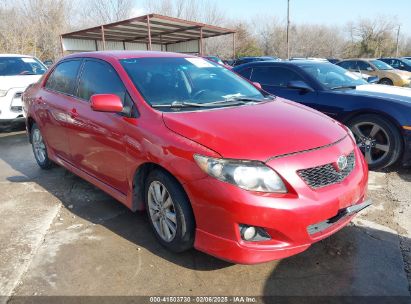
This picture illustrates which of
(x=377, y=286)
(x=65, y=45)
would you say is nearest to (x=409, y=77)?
(x=377, y=286)

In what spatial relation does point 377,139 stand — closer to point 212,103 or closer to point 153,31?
point 212,103

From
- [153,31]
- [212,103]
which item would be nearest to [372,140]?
[212,103]

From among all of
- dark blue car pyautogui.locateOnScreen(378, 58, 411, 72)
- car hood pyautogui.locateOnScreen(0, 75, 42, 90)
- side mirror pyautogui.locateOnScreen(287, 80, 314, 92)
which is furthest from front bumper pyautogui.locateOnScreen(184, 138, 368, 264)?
dark blue car pyautogui.locateOnScreen(378, 58, 411, 72)

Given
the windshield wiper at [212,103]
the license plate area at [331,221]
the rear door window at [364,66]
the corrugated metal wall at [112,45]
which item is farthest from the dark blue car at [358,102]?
the corrugated metal wall at [112,45]

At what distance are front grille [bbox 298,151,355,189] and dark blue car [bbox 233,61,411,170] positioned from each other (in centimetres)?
240

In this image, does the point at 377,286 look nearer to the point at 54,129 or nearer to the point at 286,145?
the point at 286,145

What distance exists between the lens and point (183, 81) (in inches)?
139

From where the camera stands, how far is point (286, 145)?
2.55 meters

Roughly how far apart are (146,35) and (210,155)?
1009 inches

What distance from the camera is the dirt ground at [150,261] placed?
261cm

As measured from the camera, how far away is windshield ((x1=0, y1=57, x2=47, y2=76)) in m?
8.50

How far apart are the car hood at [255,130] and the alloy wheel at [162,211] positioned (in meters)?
0.52

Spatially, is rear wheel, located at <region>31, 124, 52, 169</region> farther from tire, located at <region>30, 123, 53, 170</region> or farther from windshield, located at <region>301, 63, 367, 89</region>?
windshield, located at <region>301, 63, 367, 89</region>

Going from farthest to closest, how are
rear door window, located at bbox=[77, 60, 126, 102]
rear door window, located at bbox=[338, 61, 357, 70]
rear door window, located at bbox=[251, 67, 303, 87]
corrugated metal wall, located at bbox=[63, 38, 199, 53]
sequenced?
corrugated metal wall, located at bbox=[63, 38, 199, 53], rear door window, located at bbox=[338, 61, 357, 70], rear door window, located at bbox=[251, 67, 303, 87], rear door window, located at bbox=[77, 60, 126, 102]
